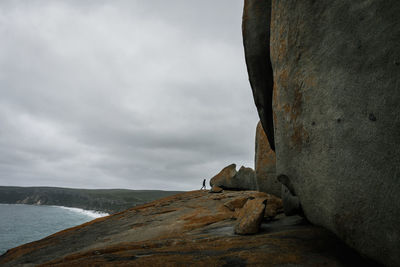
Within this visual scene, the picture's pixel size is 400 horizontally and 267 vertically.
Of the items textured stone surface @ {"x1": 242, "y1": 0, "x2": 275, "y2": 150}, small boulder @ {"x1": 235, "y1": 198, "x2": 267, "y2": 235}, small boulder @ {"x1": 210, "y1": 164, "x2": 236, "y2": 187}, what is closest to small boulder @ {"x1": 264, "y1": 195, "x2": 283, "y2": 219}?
small boulder @ {"x1": 235, "y1": 198, "x2": 267, "y2": 235}

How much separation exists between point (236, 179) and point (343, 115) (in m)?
19.8

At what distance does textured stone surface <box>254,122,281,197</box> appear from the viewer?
10992mm

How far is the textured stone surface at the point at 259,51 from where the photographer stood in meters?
8.02

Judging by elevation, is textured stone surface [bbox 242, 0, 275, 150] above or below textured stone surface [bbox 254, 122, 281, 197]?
above

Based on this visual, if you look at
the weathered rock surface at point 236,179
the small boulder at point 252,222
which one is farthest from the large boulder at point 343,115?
the weathered rock surface at point 236,179

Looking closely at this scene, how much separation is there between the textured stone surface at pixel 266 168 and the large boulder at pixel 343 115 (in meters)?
4.58

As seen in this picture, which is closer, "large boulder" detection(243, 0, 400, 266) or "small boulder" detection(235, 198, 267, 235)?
"large boulder" detection(243, 0, 400, 266)

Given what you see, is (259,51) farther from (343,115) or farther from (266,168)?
(266,168)

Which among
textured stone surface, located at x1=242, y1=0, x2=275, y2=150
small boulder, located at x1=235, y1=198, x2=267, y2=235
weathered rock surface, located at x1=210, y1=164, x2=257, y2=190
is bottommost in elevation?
small boulder, located at x1=235, y1=198, x2=267, y2=235

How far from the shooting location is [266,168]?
11453 mm

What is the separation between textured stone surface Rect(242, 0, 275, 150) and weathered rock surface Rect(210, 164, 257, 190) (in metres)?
13.2

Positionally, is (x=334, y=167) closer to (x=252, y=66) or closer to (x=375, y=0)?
(x=375, y=0)

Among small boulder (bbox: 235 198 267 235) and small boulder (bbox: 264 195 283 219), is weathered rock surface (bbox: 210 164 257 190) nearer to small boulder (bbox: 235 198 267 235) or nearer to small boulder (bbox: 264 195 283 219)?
small boulder (bbox: 264 195 283 219)

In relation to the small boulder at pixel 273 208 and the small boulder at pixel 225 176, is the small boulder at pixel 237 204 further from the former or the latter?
the small boulder at pixel 225 176
